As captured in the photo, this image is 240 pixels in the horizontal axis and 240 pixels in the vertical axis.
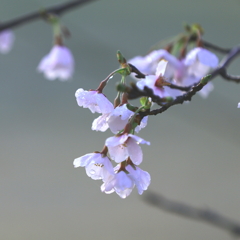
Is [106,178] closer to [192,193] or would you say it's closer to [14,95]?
[192,193]

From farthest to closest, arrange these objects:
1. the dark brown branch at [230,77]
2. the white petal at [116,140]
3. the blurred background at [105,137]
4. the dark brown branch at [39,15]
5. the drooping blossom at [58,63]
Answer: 1. the blurred background at [105,137]
2. the drooping blossom at [58,63]
3. the dark brown branch at [39,15]
4. the dark brown branch at [230,77]
5. the white petal at [116,140]

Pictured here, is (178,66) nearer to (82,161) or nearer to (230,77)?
(230,77)

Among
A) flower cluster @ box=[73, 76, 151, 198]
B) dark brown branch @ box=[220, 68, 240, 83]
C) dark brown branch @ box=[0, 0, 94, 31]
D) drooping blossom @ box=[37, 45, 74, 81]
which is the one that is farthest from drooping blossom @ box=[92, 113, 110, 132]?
drooping blossom @ box=[37, 45, 74, 81]

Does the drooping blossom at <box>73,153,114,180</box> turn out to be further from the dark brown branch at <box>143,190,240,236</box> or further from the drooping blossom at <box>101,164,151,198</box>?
the dark brown branch at <box>143,190,240,236</box>

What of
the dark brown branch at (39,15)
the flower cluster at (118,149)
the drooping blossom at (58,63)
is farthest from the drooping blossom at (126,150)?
the drooping blossom at (58,63)

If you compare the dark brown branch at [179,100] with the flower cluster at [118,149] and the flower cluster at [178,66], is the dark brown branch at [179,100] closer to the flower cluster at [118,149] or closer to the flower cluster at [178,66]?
the flower cluster at [118,149]

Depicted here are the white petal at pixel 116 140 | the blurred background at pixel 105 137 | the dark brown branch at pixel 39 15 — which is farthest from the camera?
the blurred background at pixel 105 137
